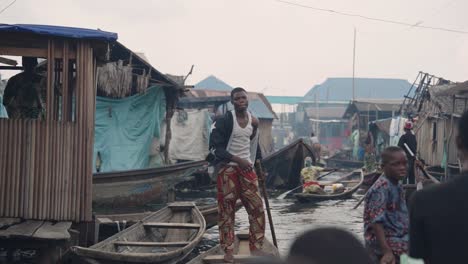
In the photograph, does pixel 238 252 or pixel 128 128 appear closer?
pixel 238 252

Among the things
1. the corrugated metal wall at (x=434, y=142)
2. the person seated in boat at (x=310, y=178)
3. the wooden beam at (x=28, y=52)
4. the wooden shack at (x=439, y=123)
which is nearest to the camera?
the wooden beam at (x=28, y=52)

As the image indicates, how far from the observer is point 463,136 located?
2957 millimetres

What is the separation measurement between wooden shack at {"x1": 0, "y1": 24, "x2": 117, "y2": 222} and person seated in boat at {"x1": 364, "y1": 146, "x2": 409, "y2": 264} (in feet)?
13.8

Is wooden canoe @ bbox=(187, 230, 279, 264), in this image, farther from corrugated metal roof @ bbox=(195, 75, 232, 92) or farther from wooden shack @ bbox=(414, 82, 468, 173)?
corrugated metal roof @ bbox=(195, 75, 232, 92)

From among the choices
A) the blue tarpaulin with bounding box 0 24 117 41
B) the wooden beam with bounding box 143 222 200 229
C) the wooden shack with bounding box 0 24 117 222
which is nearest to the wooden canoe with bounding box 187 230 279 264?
the wooden beam with bounding box 143 222 200 229

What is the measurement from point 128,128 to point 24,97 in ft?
24.4

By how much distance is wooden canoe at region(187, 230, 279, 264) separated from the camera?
6.45 metres

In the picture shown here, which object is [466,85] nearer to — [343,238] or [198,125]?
[198,125]

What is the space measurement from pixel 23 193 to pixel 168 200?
7847mm

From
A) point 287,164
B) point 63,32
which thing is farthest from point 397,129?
point 63,32

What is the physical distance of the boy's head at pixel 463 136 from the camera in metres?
2.92

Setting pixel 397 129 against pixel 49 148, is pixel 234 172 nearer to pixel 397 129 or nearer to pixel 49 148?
pixel 49 148

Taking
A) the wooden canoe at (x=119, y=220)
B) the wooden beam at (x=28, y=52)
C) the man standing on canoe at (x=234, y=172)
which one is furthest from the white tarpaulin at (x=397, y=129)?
the man standing on canoe at (x=234, y=172)

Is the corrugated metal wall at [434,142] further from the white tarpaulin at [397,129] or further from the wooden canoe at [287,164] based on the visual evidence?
the wooden canoe at [287,164]
